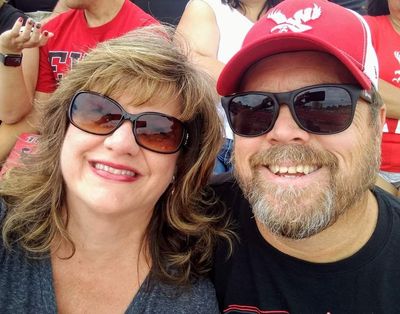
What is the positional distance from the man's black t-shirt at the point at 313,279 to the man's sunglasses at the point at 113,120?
1.63ft

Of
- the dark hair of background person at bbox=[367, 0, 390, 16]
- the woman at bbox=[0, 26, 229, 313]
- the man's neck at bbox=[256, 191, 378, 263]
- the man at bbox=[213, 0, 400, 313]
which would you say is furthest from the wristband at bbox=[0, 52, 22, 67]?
the dark hair of background person at bbox=[367, 0, 390, 16]

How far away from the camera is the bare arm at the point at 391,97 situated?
2.51 m

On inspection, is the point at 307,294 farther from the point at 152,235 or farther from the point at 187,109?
the point at 187,109

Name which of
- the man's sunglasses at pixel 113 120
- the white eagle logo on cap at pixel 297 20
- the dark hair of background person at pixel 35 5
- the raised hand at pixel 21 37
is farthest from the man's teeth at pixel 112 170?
the dark hair of background person at pixel 35 5

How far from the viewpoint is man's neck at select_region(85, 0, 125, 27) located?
2590 mm

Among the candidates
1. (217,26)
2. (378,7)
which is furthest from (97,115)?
(378,7)

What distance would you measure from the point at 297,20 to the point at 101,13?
4.79 ft

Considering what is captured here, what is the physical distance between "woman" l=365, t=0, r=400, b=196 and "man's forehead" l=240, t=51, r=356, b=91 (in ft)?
3.87

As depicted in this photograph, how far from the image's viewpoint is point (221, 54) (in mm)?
2705

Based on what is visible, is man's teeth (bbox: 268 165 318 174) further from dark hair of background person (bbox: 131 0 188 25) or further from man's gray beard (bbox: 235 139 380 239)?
dark hair of background person (bbox: 131 0 188 25)

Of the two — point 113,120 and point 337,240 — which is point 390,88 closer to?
point 337,240

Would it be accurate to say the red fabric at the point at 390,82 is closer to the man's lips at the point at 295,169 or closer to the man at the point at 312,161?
the man at the point at 312,161

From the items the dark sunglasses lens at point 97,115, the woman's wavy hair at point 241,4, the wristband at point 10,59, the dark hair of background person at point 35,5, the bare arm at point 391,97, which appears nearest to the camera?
the dark sunglasses lens at point 97,115

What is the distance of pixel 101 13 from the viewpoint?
2.61m
